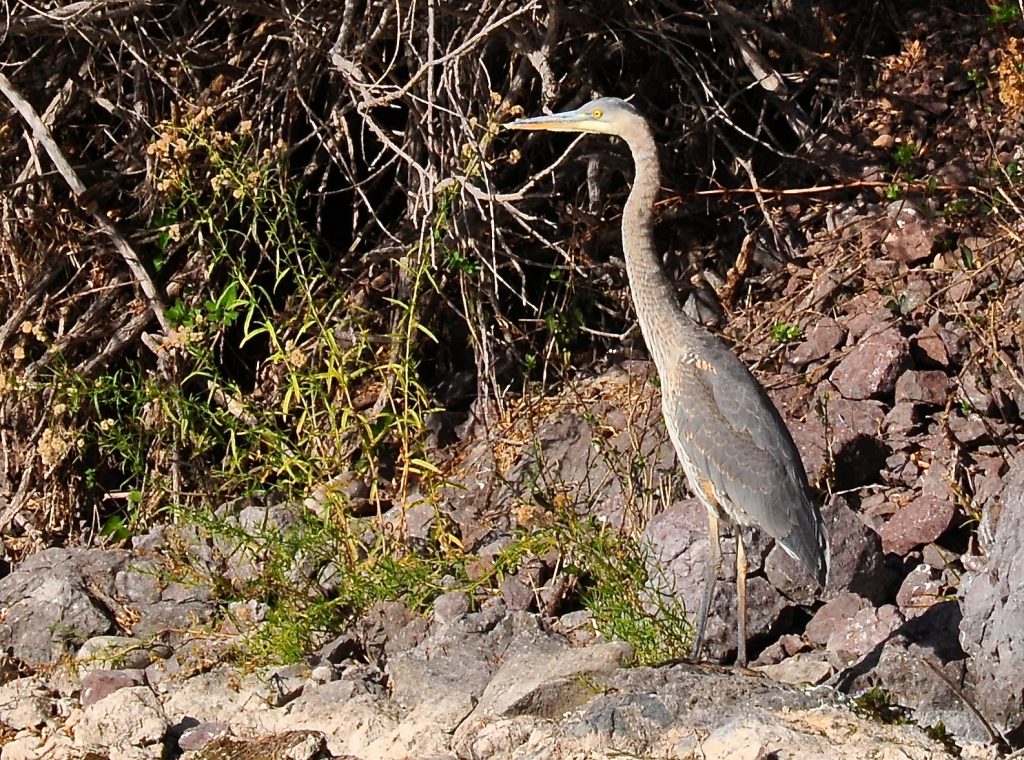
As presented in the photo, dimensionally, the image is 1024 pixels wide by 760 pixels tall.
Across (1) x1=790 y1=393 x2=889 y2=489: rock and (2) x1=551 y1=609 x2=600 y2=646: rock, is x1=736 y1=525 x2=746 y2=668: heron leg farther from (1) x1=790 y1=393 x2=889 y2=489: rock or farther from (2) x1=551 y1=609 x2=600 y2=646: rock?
(1) x1=790 y1=393 x2=889 y2=489: rock

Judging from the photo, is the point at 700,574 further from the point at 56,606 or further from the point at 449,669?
the point at 56,606

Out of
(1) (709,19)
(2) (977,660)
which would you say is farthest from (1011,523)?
(1) (709,19)

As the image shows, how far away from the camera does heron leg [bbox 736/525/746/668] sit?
540cm

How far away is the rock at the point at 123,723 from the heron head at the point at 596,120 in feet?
8.66

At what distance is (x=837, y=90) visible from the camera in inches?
315

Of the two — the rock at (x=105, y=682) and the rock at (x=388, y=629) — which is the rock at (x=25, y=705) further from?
the rock at (x=388, y=629)

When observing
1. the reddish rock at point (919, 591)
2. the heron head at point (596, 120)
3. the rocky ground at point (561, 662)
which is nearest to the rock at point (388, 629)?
the rocky ground at point (561, 662)

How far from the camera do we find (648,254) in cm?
610

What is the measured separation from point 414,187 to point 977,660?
3.82m

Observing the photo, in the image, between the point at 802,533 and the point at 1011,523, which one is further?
the point at 802,533

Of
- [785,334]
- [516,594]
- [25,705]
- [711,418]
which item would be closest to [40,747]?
[25,705]

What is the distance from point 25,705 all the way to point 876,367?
148 inches

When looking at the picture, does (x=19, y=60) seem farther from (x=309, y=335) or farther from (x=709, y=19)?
(x=709, y=19)

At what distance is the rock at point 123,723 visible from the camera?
5785 mm
